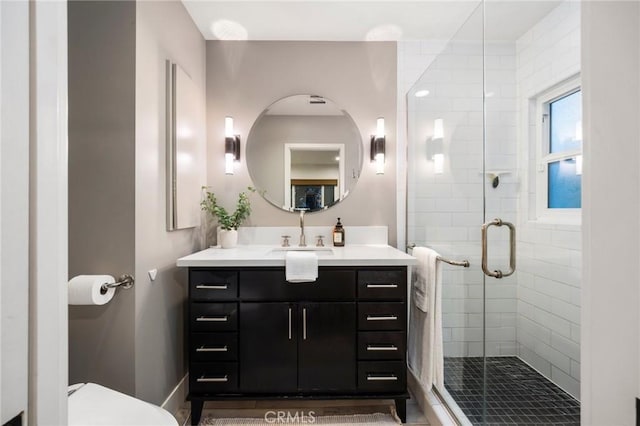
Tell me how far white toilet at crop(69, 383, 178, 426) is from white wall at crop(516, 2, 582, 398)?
1382mm

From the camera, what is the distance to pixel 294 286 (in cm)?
183

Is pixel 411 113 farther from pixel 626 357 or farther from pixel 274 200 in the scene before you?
pixel 626 357

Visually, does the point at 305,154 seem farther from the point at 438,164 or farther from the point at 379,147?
the point at 438,164

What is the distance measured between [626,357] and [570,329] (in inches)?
35.1

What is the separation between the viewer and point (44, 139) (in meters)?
0.40

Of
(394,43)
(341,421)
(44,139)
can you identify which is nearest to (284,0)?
(394,43)

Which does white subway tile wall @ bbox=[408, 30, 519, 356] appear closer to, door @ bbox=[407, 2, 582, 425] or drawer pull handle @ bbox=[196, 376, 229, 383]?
door @ bbox=[407, 2, 582, 425]

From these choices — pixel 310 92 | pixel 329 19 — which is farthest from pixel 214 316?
pixel 329 19

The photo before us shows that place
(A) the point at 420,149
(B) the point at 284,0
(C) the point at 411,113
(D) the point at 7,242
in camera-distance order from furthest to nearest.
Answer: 1. (C) the point at 411,113
2. (A) the point at 420,149
3. (B) the point at 284,0
4. (D) the point at 7,242

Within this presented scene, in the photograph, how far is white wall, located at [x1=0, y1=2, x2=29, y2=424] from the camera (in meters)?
0.35

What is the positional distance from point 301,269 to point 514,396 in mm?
1079

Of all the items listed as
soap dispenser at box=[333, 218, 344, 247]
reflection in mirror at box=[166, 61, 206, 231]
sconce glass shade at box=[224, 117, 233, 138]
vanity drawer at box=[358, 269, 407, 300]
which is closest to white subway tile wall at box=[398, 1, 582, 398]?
vanity drawer at box=[358, 269, 407, 300]

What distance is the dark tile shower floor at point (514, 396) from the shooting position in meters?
1.20

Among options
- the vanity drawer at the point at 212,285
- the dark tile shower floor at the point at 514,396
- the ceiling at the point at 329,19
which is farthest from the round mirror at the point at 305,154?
the dark tile shower floor at the point at 514,396
